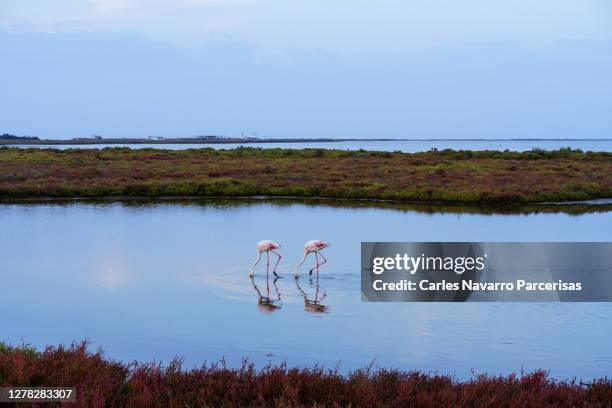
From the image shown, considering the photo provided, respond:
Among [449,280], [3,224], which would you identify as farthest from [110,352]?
[3,224]

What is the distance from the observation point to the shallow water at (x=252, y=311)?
1014cm

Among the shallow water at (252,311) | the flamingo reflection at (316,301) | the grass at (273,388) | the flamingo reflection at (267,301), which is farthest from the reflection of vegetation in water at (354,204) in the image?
the grass at (273,388)

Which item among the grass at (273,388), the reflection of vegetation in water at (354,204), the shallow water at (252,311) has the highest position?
the grass at (273,388)

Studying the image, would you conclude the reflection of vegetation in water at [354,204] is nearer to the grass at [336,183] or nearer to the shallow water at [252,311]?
the grass at [336,183]

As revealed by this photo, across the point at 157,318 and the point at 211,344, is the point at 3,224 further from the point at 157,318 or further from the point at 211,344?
the point at 211,344

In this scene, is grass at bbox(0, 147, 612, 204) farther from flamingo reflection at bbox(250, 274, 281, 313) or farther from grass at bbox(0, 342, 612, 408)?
grass at bbox(0, 342, 612, 408)

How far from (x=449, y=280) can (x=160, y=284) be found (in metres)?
5.53

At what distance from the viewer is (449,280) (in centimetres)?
1516

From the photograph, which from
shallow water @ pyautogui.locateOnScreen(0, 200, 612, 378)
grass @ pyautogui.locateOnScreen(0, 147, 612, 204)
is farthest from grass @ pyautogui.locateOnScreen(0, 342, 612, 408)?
grass @ pyautogui.locateOnScreen(0, 147, 612, 204)

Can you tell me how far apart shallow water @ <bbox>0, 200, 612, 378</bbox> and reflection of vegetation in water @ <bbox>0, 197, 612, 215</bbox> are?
260 inches

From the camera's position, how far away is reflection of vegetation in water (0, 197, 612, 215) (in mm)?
29328

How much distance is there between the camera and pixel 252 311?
1250cm

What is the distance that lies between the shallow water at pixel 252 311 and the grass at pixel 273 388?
7.77ft

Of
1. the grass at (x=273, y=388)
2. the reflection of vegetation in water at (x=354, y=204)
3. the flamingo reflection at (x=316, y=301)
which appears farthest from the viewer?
the reflection of vegetation in water at (x=354, y=204)
